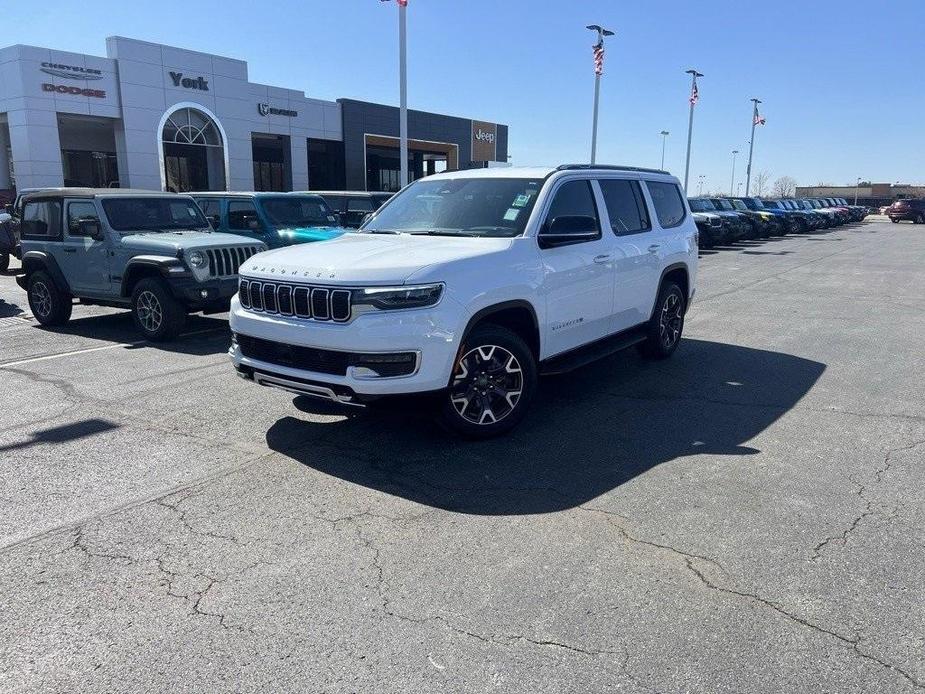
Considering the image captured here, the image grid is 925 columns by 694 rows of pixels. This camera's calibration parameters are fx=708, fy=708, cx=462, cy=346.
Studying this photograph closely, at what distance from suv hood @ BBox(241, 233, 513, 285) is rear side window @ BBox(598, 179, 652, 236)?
174 centimetres

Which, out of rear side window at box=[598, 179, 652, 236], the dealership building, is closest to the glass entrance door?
the dealership building

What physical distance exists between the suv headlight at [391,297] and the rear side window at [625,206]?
2663 millimetres

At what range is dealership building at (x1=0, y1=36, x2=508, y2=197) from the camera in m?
27.4

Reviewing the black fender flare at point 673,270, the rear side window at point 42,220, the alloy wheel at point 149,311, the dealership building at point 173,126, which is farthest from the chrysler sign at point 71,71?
the black fender flare at point 673,270

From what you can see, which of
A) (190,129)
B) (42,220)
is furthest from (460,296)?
(190,129)

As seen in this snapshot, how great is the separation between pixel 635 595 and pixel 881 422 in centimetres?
362

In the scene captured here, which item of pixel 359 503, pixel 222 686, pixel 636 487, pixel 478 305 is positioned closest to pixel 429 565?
pixel 359 503

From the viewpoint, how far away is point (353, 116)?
41.5m

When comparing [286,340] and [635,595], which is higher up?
[286,340]

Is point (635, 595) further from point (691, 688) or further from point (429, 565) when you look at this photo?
point (429, 565)

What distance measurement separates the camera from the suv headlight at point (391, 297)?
14.9ft

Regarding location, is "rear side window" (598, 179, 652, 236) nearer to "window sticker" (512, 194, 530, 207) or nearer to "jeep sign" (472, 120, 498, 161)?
"window sticker" (512, 194, 530, 207)

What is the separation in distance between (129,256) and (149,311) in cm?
85

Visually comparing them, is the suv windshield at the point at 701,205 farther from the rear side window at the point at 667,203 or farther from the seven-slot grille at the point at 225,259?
the seven-slot grille at the point at 225,259
